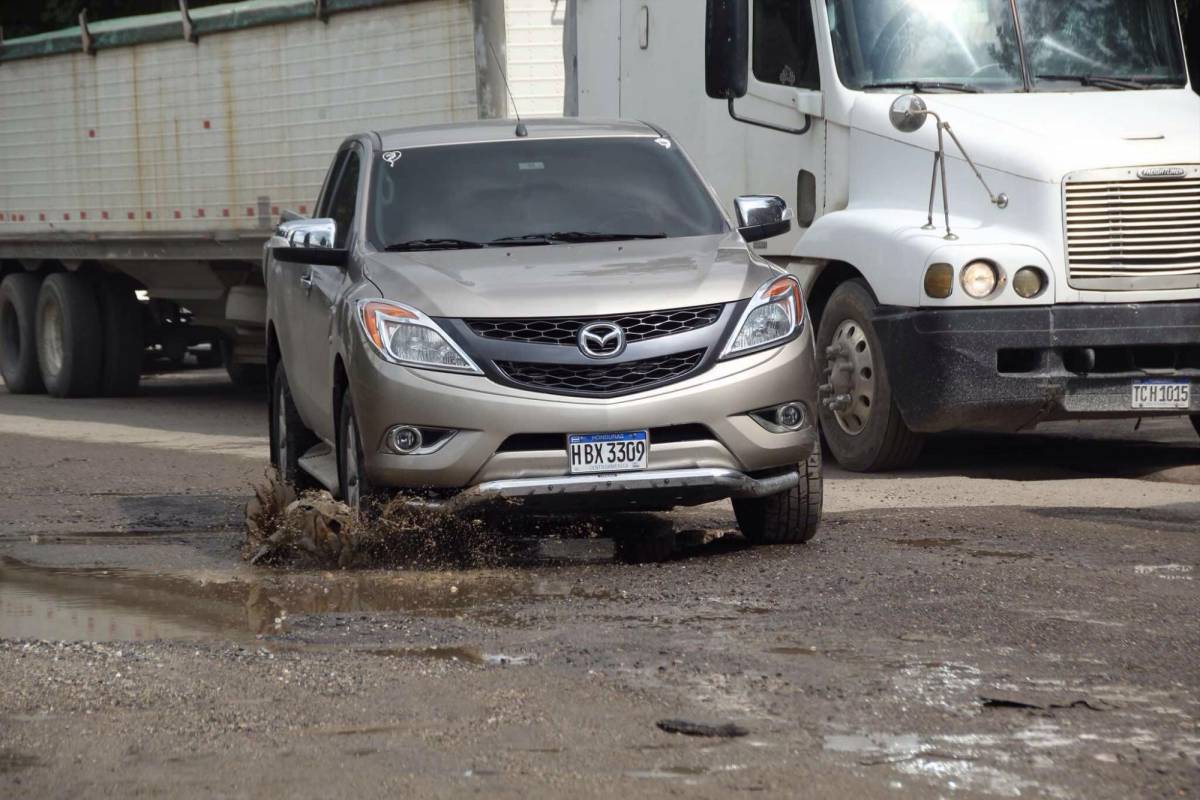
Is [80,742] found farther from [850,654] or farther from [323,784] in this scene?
[850,654]

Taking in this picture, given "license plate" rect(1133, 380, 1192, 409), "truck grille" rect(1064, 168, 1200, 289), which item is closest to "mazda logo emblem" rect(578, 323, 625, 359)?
"truck grille" rect(1064, 168, 1200, 289)

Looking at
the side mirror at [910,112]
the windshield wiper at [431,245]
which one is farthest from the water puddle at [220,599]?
the side mirror at [910,112]

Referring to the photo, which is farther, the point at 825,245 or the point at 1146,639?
the point at 825,245

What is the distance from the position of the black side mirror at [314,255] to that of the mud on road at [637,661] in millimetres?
1264

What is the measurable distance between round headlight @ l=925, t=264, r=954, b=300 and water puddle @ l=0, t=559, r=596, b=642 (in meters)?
3.61

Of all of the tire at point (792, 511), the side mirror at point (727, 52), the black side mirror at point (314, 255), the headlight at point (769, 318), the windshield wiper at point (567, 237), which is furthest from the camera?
the side mirror at point (727, 52)

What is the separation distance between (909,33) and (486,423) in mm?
4642

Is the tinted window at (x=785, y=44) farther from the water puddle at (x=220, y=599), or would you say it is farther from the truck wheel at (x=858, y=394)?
the water puddle at (x=220, y=599)

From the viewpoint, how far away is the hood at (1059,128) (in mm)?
10703

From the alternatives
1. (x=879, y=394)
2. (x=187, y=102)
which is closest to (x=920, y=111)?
(x=879, y=394)

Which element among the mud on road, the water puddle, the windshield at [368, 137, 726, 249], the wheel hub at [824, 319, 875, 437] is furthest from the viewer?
the wheel hub at [824, 319, 875, 437]

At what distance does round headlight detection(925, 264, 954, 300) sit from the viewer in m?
10.6

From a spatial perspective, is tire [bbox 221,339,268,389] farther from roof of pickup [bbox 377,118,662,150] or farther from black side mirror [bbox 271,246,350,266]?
black side mirror [bbox 271,246,350,266]

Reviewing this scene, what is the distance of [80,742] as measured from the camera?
507 centimetres
